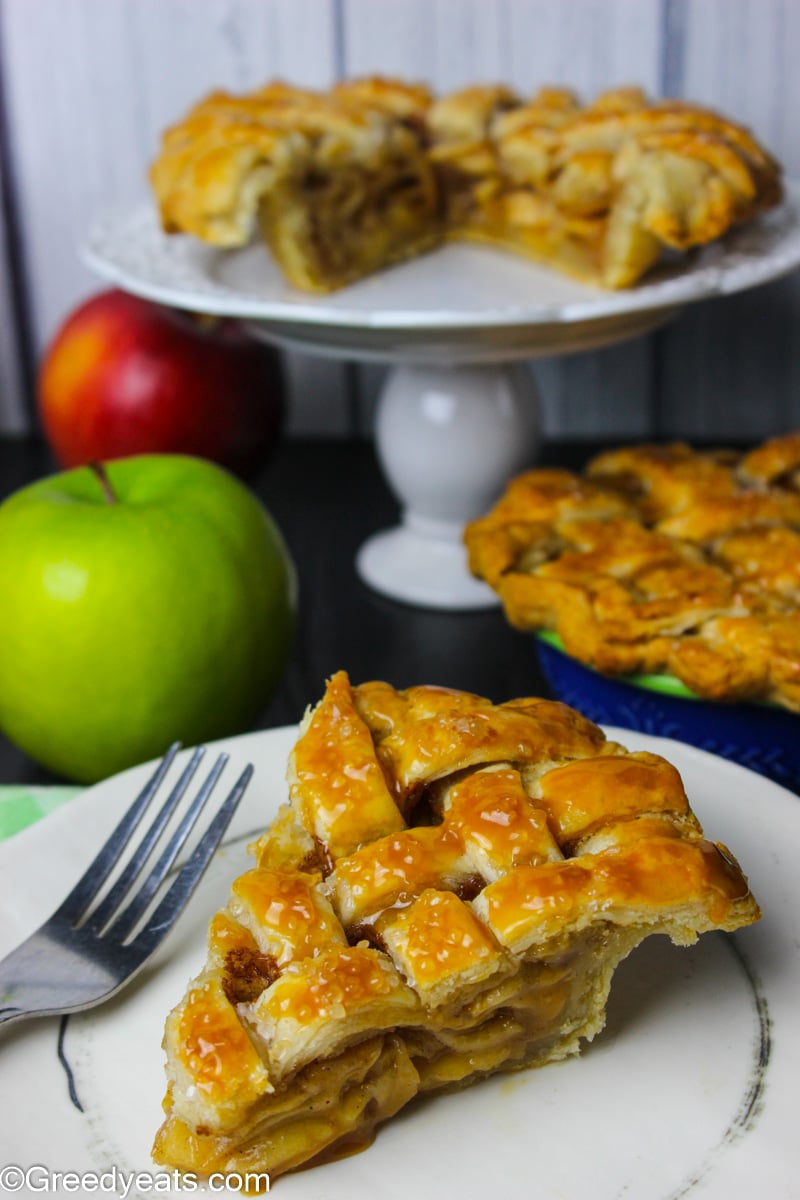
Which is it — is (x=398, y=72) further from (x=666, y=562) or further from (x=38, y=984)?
(x=38, y=984)

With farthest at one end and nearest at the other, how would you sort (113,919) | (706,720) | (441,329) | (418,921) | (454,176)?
(454,176) < (441,329) < (706,720) < (113,919) < (418,921)

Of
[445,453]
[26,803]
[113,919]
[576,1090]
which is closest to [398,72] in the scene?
[445,453]

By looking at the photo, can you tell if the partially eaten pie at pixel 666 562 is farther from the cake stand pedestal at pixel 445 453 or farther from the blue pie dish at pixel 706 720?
the cake stand pedestal at pixel 445 453

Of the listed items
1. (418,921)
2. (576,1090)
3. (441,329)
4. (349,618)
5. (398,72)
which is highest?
(398,72)

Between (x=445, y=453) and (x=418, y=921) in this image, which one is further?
(x=445, y=453)

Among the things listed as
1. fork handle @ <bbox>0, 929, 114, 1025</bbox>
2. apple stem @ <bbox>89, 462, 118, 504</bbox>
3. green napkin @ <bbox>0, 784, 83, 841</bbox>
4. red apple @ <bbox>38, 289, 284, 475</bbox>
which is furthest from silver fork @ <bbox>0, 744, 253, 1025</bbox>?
red apple @ <bbox>38, 289, 284, 475</bbox>

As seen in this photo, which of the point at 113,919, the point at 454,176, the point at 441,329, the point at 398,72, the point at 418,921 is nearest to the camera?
the point at 418,921

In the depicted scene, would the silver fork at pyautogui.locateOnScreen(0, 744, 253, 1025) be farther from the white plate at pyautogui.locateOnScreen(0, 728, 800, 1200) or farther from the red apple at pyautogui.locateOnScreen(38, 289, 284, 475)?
the red apple at pyautogui.locateOnScreen(38, 289, 284, 475)

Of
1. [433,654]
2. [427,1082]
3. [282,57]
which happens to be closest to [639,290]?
[433,654]

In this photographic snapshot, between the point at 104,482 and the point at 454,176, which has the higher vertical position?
the point at 454,176
